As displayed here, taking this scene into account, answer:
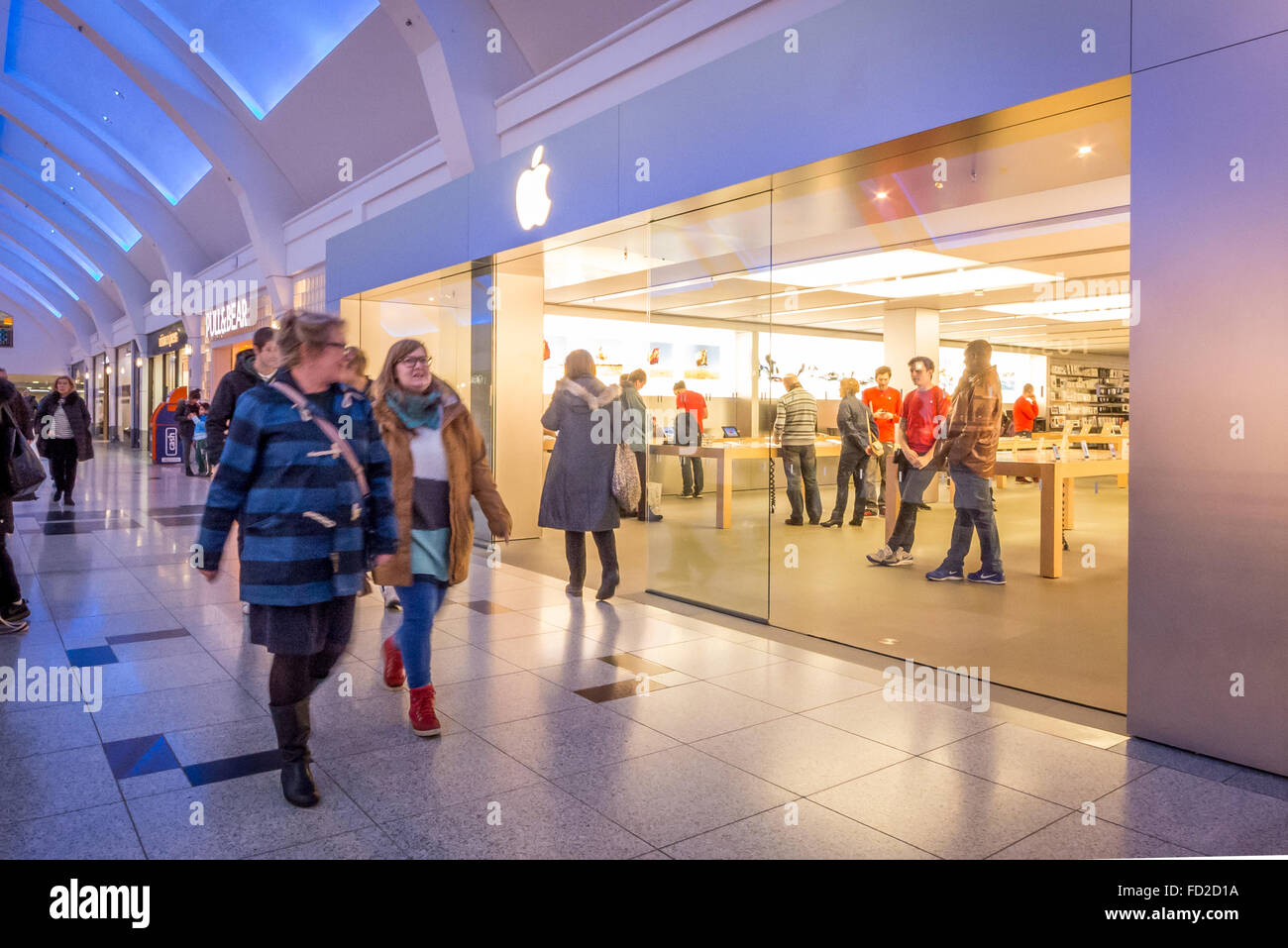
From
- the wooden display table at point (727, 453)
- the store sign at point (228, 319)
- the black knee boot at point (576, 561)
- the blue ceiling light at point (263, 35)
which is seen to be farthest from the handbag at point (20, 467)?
the store sign at point (228, 319)

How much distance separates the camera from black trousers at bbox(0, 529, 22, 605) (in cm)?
547

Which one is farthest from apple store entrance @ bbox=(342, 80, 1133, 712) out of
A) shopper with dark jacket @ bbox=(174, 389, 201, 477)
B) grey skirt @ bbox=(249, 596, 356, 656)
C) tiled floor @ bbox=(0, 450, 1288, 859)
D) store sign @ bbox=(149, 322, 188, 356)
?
store sign @ bbox=(149, 322, 188, 356)

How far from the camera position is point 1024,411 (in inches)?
236

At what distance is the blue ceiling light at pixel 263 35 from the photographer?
12.1 meters

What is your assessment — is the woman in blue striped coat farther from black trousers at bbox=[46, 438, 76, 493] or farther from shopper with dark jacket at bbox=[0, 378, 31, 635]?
black trousers at bbox=[46, 438, 76, 493]

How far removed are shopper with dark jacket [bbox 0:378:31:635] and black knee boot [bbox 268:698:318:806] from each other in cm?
338

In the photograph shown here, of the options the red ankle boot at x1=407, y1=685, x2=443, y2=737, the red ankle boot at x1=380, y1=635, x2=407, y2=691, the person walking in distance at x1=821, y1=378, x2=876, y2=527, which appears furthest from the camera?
the person walking in distance at x1=821, y1=378, x2=876, y2=527

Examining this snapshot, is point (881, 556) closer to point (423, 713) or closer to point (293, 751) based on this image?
point (423, 713)

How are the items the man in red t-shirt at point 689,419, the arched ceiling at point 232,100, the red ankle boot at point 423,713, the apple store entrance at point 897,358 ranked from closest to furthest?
the red ankle boot at point 423,713 < the apple store entrance at point 897,358 < the man in red t-shirt at point 689,419 < the arched ceiling at point 232,100

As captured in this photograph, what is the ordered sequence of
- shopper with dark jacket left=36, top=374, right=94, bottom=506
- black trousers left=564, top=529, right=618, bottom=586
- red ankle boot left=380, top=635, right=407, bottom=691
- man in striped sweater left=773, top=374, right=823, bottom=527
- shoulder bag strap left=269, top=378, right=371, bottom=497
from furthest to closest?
1. shopper with dark jacket left=36, top=374, right=94, bottom=506
2. man in striped sweater left=773, top=374, right=823, bottom=527
3. black trousers left=564, top=529, right=618, bottom=586
4. red ankle boot left=380, top=635, right=407, bottom=691
5. shoulder bag strap left=269, top=378, right=371, bottom=497

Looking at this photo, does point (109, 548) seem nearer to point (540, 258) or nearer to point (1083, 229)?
point (540, 258)

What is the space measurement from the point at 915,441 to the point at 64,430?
35.8ft

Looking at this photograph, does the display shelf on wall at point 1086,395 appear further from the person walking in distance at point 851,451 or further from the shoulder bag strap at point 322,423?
the shoulder bag strap at point 322,423

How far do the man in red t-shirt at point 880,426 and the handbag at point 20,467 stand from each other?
5.38 metres
